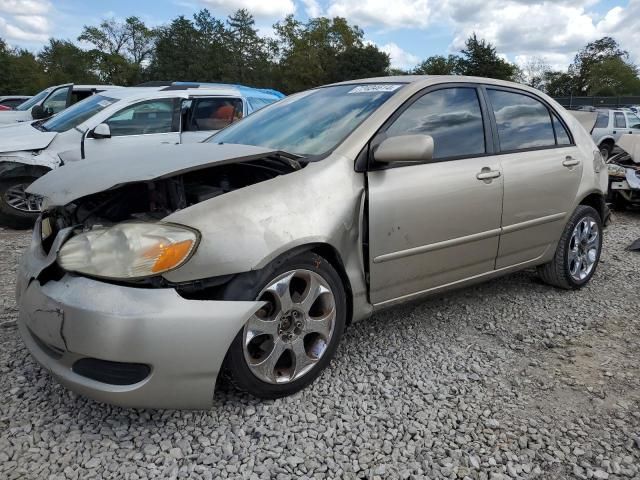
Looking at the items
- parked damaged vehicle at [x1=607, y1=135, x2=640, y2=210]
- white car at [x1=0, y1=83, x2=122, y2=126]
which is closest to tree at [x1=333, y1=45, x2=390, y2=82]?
white car at [x1=0, y1=83, x2=122, y2=126]

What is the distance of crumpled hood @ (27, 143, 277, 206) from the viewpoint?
2.26 metres

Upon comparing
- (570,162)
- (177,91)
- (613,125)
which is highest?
(177,91)

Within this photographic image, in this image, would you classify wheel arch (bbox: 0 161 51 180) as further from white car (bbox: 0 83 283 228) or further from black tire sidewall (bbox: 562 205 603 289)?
black tire sidewall (bbox: 562 205 603 289)

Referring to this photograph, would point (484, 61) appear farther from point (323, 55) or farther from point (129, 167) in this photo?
point (129, 167)

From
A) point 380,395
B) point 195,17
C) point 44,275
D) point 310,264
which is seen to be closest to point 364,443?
point 380,395

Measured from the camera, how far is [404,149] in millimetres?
2600

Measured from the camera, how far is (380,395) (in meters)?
2.56

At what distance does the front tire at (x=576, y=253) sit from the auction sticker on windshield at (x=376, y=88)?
1792mm

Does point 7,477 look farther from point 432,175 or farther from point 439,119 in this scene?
point 439,119

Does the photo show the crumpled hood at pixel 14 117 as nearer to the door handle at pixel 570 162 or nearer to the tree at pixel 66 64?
the door handle at pixel 570 162

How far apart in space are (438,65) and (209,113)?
6670cm

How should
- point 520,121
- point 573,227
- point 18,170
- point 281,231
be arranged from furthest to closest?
1. point 18,170
2. point 573,227
3. point 520,121
4. point 281,231

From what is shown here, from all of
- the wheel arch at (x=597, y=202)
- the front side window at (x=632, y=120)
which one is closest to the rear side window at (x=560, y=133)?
the wheel arch at (x=597, y=202)

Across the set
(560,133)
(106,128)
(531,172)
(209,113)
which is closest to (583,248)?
(560,133)
